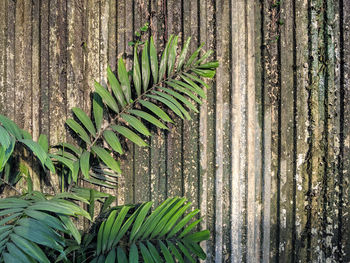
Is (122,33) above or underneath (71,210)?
above

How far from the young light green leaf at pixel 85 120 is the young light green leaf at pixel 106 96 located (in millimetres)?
160

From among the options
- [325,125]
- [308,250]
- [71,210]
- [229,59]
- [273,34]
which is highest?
[273,34]

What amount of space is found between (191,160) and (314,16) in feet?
4.06

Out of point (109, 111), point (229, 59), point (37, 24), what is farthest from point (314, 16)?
point (37, 24)

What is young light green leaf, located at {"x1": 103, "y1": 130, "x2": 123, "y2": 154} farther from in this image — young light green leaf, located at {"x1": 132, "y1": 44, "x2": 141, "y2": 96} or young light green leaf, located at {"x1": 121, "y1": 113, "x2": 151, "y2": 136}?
young light green leaf, located at {"x1": 132, "y1": 44, "x2": 141, "y2": 96}

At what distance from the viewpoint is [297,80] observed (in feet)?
6.93

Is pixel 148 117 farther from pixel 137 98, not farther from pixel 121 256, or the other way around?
pixel 121 256

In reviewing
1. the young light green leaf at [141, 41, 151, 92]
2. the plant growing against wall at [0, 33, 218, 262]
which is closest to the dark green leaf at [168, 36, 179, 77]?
the plant growing against wall at [0, 33, 218, 262]

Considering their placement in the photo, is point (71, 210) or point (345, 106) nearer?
point (71, 210)

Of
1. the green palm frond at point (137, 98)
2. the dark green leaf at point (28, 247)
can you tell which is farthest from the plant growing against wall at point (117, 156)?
the dark green leaf at point (28, 247)

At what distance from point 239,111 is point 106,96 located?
2.81 feet

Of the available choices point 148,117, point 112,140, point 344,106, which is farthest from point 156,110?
point 344,106

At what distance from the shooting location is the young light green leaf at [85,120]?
6.57ft

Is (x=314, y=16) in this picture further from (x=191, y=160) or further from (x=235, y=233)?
(x=235, y=233)
